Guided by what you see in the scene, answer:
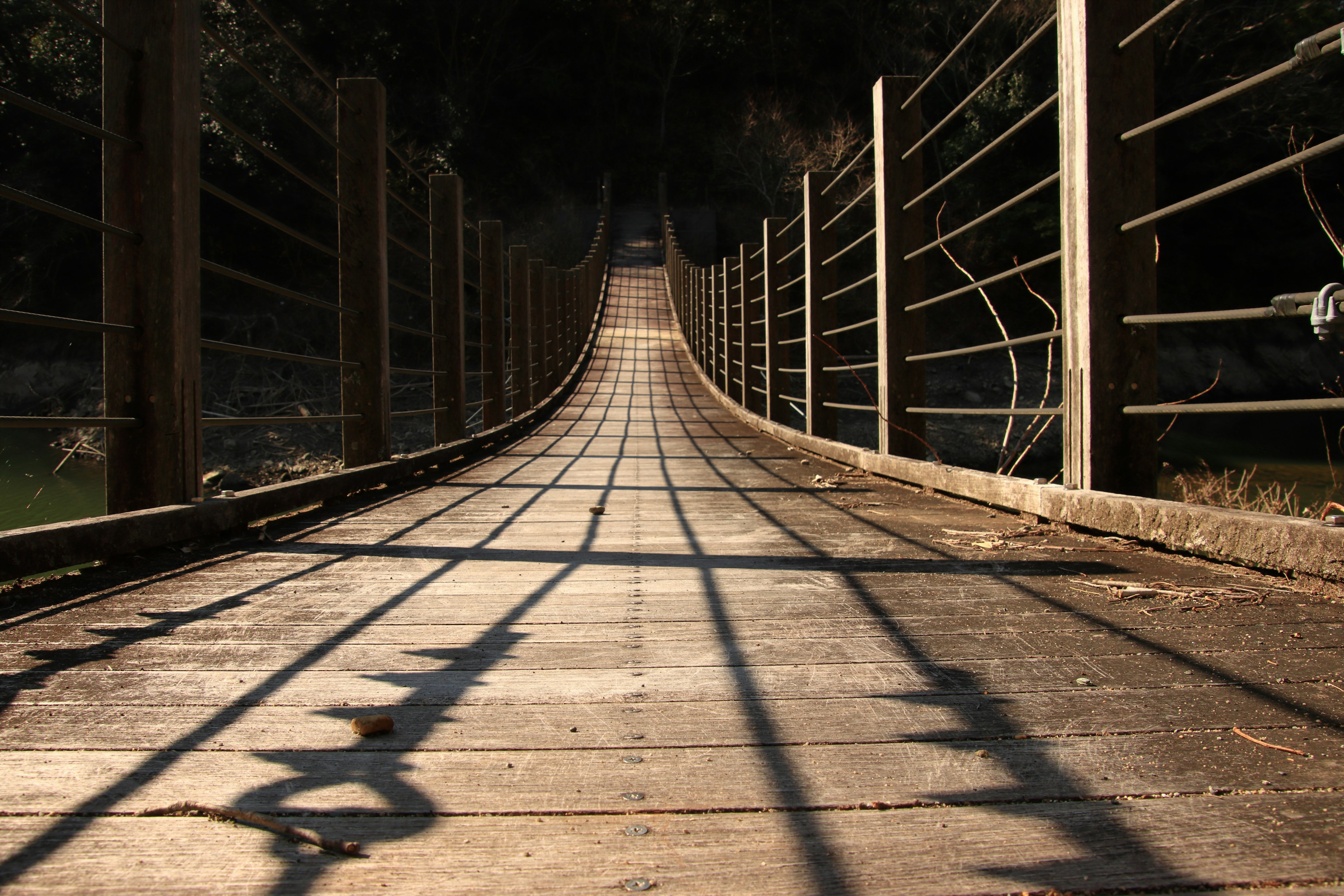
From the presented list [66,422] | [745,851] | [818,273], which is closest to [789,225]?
[818,273]

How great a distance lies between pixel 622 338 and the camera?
14.6 meters

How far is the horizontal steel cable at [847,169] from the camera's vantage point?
2.98 metres

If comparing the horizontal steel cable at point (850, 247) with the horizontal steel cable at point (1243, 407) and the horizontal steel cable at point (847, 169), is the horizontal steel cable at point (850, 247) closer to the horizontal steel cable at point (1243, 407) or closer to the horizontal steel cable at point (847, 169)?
the horizontal steel cable at point (847, 169)

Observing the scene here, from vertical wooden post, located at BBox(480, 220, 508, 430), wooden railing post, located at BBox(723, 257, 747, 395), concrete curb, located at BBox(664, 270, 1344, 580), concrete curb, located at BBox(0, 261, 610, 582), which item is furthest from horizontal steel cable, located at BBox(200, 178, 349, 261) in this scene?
wooden railing post, located at BBox(723, 257, 747, 395)

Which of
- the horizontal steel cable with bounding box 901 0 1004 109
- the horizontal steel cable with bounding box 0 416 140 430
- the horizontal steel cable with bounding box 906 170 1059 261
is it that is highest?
the horizontal steel cable with bounding box 901 0 1004 109

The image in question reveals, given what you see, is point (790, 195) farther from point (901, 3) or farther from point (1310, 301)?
point (1310, 301)

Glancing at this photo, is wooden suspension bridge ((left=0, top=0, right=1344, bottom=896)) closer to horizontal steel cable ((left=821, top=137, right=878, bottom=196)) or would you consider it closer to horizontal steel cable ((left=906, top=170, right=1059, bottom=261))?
horizontal steel cable ((left=906, top=170, right=1059, bottom=261))

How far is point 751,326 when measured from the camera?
240 inches

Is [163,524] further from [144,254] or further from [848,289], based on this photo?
[848,289]

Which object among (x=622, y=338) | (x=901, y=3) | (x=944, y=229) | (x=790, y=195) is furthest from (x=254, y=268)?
(x=901, y=3)

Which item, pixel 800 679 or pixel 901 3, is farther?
pixel 901 3

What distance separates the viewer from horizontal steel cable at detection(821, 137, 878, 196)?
2.98 metres

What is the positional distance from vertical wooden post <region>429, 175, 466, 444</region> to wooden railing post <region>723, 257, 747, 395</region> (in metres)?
2.63

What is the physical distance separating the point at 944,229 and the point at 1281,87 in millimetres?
6196
